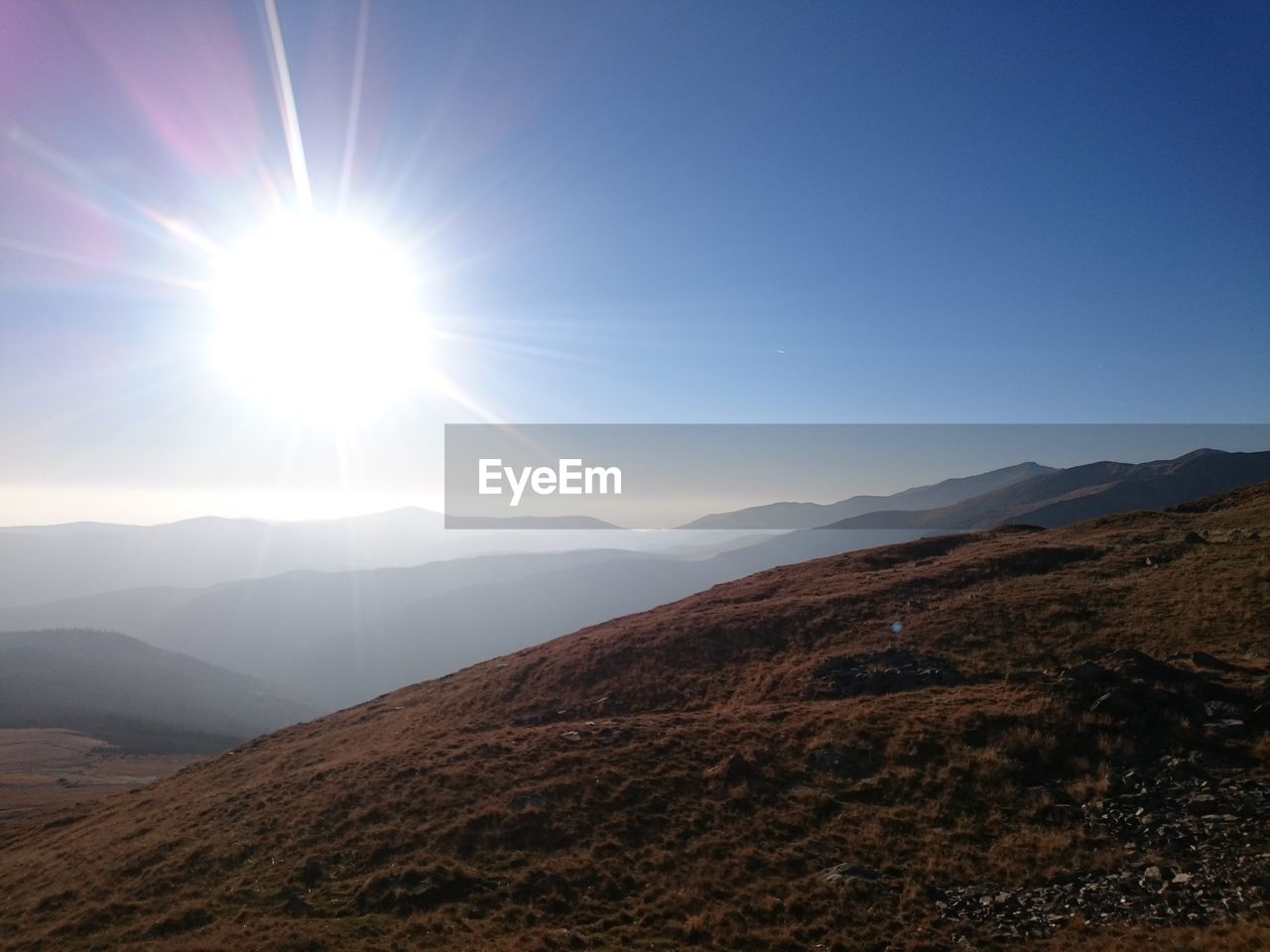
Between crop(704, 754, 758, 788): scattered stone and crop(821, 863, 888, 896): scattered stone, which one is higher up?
crop(704, 754, 758, 788): scattered stone

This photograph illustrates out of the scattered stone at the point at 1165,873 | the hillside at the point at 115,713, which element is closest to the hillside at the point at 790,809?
the scattered stone at the point at 1165,873

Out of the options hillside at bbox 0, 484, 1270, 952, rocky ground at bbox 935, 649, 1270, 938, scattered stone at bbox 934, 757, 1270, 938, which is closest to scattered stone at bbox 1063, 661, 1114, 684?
hillside at bbox 0, 484, 1270, 952

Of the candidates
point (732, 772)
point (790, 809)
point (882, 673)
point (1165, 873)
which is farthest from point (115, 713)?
point (1165, 873)

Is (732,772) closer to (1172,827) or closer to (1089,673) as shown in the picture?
(1172,827)

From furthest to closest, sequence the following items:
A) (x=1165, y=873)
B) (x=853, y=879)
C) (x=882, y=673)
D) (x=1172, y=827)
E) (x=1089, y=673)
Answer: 1. (x=882, y=673)
2. (x=1089, y=673)
3. (x=853, y=879)
4. (x=1172, y=827)
5. (x=1165, y=873)

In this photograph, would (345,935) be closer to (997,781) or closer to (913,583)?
(997,781)

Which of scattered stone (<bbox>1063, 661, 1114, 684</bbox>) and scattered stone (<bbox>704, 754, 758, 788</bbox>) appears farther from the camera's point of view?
scattered stone (<bbox>1063, 661, 1114, 684</bbox>)

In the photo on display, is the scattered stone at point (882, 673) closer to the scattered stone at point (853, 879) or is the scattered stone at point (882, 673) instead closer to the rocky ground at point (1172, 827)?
the rocky ground at point (1172, 827)

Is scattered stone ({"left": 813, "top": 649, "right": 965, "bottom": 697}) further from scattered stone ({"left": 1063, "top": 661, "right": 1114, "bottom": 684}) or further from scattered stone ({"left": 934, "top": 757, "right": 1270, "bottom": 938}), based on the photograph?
scattered stone ({"left": 934, "top": 757, "right": 1270, "bottom": 938})
